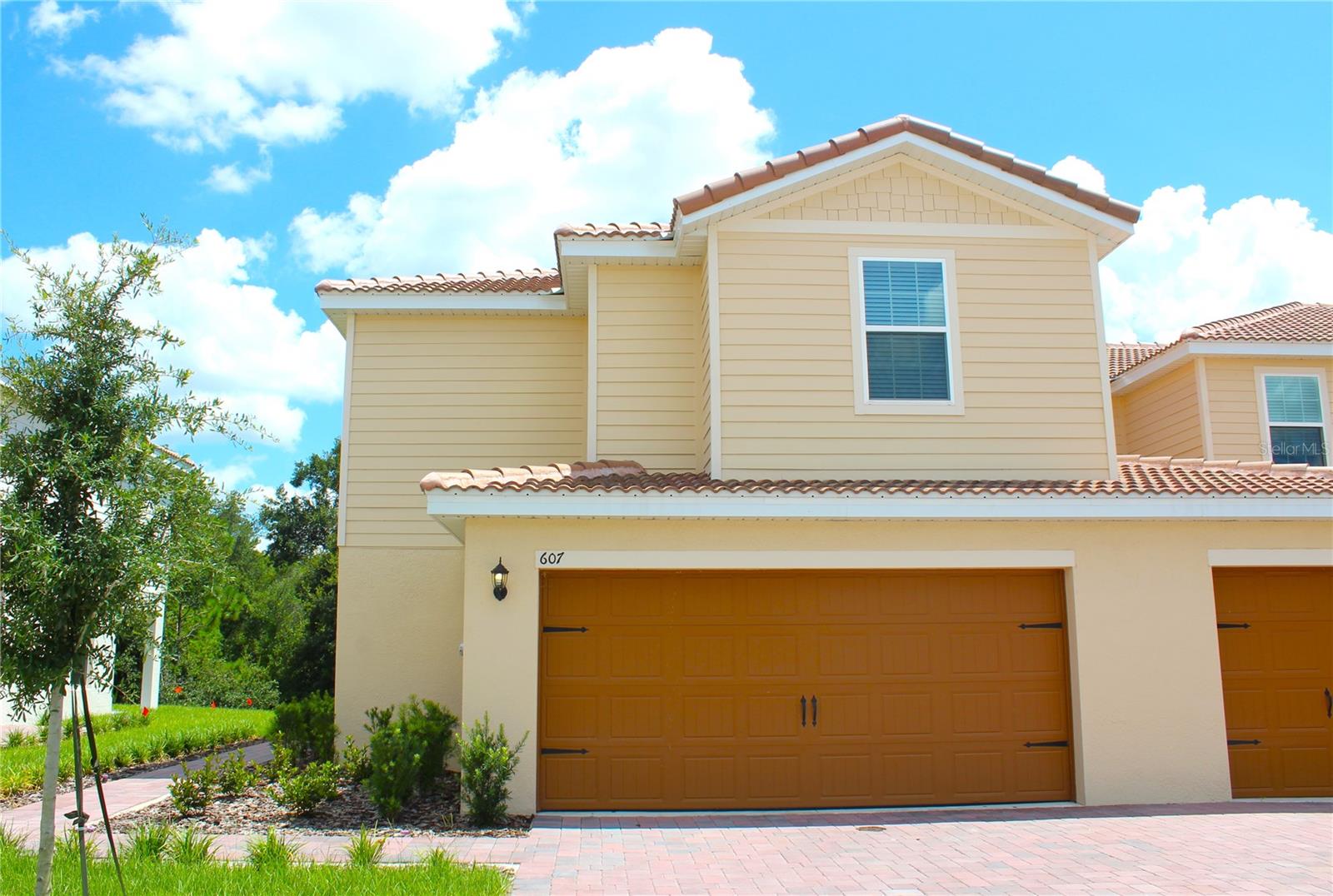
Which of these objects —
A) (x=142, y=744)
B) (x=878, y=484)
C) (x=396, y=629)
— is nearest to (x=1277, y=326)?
(x=878, y=484)

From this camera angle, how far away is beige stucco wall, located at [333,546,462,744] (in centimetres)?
1307

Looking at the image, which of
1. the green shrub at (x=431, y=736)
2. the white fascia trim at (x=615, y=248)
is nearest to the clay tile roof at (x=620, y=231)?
the white fascia trim at (x=615, y=248)

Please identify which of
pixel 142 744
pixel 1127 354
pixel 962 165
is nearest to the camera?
pixel 962 165

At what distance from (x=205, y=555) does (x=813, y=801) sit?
633 cm

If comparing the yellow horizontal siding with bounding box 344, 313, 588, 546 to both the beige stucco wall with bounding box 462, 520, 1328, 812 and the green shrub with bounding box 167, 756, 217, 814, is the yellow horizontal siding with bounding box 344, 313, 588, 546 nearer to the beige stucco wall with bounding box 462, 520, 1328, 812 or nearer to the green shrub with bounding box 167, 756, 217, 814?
the beige stucco wall with bounding box 462, 520, 1328, 812

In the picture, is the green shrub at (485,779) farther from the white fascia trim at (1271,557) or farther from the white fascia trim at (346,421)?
the white fascia trim at (1271,557)

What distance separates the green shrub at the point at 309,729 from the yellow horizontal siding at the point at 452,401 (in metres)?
2.47

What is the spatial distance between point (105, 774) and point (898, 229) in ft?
38.8

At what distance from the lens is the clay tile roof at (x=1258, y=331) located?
16.1 m

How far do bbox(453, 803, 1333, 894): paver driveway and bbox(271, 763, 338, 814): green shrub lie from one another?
1839 millimetres

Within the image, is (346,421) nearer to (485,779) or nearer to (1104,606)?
(485,779)

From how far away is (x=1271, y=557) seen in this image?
10.6m

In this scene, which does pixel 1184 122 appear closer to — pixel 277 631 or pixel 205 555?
pixel 205 555

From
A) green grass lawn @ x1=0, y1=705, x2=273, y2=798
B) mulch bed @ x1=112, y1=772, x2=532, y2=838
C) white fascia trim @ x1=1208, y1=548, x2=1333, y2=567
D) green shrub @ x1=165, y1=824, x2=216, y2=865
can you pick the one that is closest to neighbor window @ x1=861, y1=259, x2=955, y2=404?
white fascia trim @ x1=1208, y1=548, x2=1333, y2=567
